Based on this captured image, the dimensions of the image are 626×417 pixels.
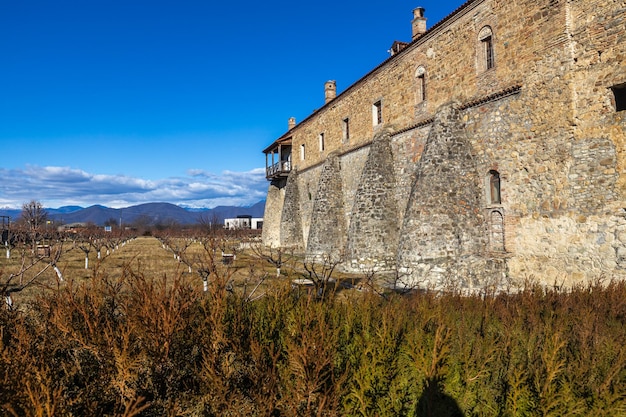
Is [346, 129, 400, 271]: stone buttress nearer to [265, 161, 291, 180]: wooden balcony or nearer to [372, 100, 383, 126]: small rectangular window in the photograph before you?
[372, 100, 383, 126]: small rectangular window

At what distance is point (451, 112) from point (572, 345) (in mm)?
10219

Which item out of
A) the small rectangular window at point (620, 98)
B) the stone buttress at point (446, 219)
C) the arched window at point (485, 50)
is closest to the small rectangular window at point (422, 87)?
the stone buttress at point (446, 219)

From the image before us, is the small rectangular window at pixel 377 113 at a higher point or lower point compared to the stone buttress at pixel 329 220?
higher

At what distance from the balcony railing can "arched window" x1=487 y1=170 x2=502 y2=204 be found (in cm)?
1908

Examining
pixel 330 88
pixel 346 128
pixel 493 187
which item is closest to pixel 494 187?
pixel 493 187

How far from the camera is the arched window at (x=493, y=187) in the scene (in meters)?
12.5

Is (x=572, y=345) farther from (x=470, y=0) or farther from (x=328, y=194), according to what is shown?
(x=328, y=194)

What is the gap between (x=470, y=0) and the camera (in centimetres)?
1296

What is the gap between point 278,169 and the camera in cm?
3158

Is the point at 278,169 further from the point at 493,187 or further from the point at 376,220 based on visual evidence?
the point at 493,187

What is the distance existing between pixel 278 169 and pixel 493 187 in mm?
20789

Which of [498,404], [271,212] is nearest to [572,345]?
[498,404]

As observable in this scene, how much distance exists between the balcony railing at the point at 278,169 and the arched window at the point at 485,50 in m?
18.8

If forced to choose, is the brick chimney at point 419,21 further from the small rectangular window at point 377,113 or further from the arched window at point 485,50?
the arched window at point 485,50
